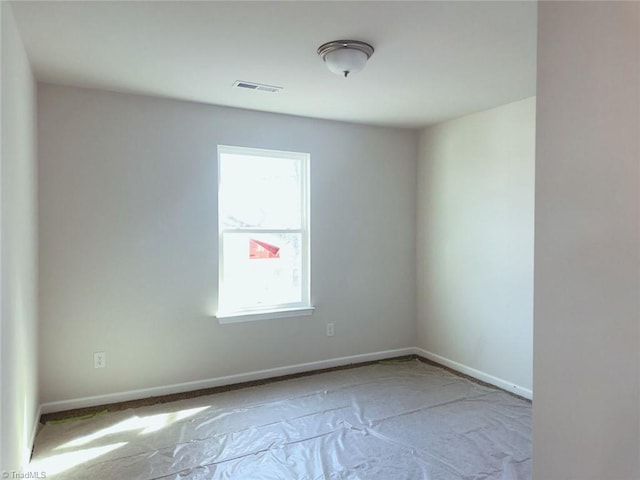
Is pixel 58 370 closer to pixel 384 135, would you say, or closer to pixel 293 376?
pixel 293 376

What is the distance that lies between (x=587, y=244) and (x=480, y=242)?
8.86ft

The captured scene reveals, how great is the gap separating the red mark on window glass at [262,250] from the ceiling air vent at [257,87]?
1329mm

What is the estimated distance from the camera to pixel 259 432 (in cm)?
297

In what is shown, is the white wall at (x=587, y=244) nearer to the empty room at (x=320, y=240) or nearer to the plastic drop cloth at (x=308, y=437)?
the empty room at (x=320, y=240)

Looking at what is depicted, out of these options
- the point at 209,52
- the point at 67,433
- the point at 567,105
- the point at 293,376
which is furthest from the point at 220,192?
the point at 567,105

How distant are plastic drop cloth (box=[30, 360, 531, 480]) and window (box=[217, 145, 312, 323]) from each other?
2.51ft

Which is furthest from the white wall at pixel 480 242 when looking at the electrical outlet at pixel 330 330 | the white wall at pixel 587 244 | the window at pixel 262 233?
the white wall at pixel 587 244

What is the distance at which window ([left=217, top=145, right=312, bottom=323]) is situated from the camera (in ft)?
12.9

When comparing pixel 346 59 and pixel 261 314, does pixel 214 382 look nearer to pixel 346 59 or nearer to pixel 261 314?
pixel 261 314

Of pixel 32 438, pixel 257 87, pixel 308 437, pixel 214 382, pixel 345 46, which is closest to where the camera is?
pixel 345 46

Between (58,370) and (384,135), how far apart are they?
11.6 ft

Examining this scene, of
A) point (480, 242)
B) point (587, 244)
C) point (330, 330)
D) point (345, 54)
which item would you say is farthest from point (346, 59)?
point (330, 330)

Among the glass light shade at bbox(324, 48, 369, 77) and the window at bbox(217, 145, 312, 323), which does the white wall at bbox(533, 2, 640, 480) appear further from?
the window at bbox(217, 145, 312, 323)

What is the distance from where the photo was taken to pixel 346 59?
253 cm
